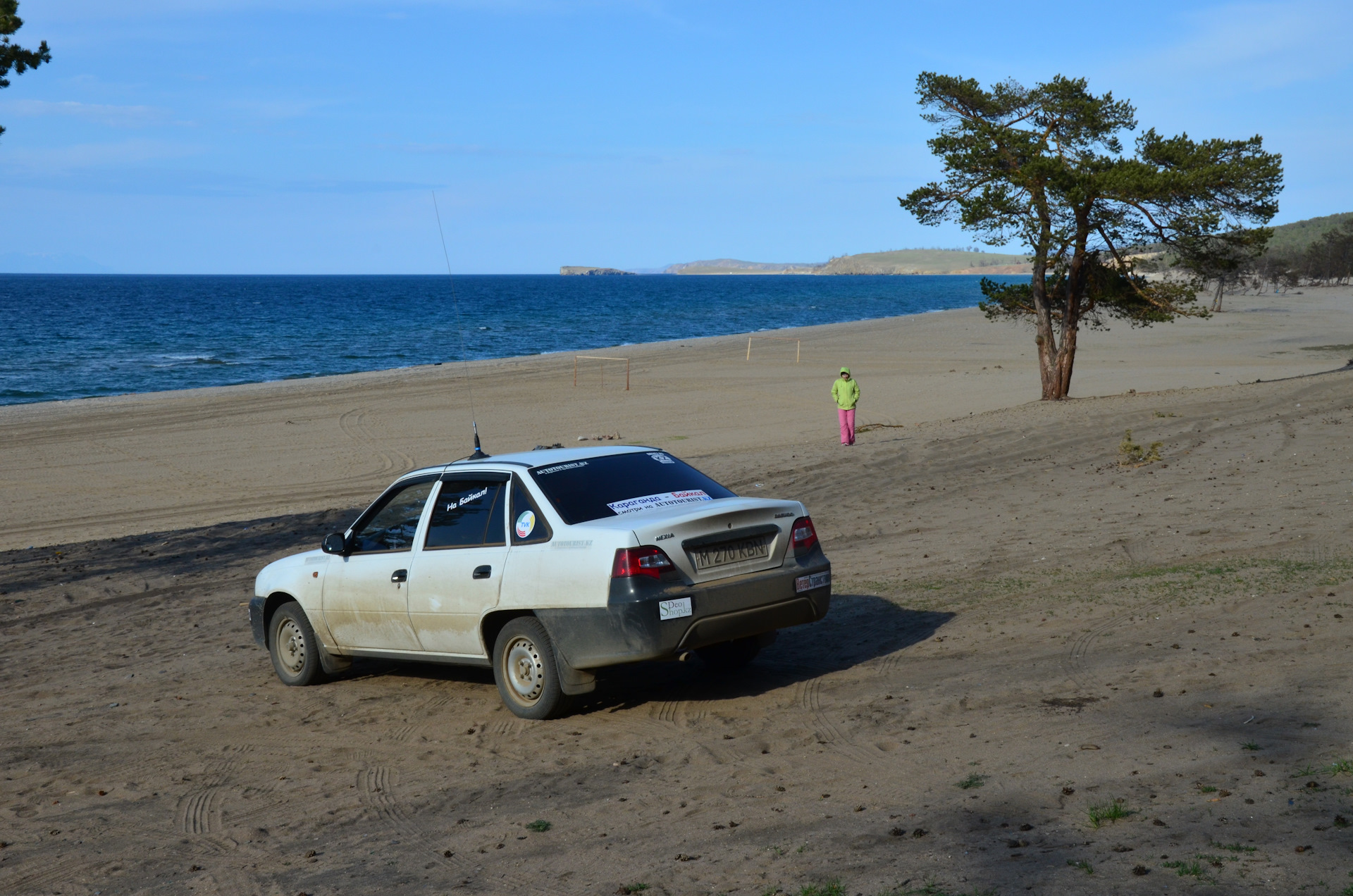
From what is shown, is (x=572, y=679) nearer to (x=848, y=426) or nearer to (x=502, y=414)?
(x=848, y=426)

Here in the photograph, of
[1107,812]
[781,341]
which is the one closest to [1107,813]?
[1107,812]

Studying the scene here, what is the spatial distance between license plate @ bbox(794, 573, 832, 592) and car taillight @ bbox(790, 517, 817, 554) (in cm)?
16

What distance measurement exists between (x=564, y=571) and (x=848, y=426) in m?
14.5

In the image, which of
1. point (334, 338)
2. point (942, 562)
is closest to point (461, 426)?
point (942, 562)

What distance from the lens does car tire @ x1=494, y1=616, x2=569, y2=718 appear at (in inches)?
257

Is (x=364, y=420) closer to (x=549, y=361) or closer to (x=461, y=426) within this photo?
(x=461, y=426)

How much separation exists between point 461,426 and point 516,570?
2133cm

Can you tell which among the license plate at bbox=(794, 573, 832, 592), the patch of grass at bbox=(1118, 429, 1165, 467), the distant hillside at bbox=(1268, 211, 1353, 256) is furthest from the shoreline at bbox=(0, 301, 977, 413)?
the distant hillside at bbox=(1268, 211, 1353, 256)

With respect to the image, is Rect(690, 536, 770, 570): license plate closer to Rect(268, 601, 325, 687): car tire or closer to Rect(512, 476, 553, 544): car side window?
Rect(512, 476, 553, 544): car side window

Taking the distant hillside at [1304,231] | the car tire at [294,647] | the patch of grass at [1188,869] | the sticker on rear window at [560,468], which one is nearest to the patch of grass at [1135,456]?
the sticker on rear window at [560,468]

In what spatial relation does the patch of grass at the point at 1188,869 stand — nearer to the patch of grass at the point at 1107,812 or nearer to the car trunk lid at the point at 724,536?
the patch of grass at the point at 1107,812

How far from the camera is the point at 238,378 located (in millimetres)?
43469

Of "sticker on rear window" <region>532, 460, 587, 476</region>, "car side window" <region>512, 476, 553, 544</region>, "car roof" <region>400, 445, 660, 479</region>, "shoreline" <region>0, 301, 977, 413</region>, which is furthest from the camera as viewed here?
"shoreline" <region>0, 301, 977, 413</region>

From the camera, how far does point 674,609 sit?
6184mm
